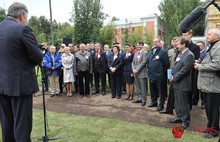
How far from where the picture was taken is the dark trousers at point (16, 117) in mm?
3123

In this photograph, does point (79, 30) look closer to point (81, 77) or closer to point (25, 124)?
point (81, 77)

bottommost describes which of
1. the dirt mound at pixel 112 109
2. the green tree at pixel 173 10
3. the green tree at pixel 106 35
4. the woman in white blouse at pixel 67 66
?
the dirt mound at pixel 112 109

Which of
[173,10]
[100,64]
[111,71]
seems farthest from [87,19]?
[111,71]

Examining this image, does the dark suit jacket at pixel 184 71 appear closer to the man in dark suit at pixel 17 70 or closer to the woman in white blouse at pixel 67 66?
the man in dark suit at pixel 17 70

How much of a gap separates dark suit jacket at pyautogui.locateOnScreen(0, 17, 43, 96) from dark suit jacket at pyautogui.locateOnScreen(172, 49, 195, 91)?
3217mm

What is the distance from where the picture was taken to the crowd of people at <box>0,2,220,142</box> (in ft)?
10.1

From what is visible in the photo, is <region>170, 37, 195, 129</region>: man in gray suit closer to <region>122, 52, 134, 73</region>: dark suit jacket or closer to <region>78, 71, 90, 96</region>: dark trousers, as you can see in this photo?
<region>122, 52, 134, 73</region>: dark suit jacket

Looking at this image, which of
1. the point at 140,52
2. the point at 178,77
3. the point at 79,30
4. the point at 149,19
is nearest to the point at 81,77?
the point at 140,52

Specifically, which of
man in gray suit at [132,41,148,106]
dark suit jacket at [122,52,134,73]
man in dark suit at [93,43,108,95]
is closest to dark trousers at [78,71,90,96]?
man in dark suit at [93,43,108,95]

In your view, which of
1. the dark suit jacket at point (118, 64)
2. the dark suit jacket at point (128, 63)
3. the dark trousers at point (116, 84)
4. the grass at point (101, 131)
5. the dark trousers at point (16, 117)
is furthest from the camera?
the dark trousers at point (116, 84)

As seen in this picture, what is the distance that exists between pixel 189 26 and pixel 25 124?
7.70 ft

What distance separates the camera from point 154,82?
6656 millimetres

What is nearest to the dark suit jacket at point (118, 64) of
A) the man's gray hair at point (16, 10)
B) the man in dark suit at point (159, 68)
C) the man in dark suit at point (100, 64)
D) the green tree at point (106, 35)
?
the man in dark suit at point (100, 64)

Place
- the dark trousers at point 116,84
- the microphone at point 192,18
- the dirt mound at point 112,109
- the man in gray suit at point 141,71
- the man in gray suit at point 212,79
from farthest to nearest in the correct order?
the dark trousers at point 116,84, the man in gray suit at point 141,71, the dirt mound at point 112,109, the man in gray suit at point 212,79, the microphone at point 192,18
